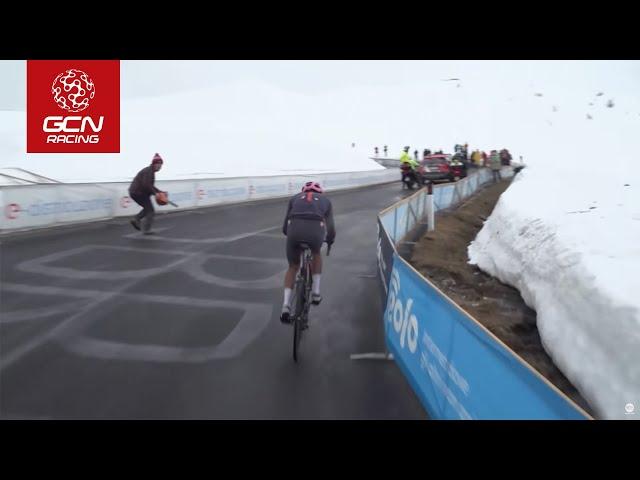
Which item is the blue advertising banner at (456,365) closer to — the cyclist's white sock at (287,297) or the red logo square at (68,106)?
the cyclist's white sock at (287,297)

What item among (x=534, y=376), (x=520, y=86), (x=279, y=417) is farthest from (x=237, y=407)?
(x=520, y=86)

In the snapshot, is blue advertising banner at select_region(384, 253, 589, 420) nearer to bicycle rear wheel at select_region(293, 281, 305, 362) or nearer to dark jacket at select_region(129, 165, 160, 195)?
bicycle rear wheel at select_region(293, 281, 305, 362)

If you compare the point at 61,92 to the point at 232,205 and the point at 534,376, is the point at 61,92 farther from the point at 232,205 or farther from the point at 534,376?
the point at 534,376

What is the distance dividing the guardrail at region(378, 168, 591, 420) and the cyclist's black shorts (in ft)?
3.08

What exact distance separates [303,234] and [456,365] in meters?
2.40

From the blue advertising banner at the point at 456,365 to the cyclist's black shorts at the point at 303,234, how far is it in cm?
96

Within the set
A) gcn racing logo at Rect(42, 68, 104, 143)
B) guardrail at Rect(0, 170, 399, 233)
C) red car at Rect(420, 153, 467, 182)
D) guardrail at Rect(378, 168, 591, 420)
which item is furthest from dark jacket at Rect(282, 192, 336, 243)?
gcn racing logo at Rect(42, 68, 104, 143)

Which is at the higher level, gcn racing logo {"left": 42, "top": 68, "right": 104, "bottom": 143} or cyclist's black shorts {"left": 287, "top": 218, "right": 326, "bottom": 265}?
gcn racing logo {"left": 42, "top": 68, "right": 104, "bottom": 143}

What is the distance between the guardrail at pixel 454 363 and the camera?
237cm

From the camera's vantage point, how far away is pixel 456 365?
127 inches

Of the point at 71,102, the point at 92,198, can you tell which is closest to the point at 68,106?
the point at 71,102

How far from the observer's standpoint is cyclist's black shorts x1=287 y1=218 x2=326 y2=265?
16.7 ft

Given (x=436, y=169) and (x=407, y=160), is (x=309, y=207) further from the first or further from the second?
(x=436, y=169)

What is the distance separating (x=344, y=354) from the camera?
A: 5.12 meters
